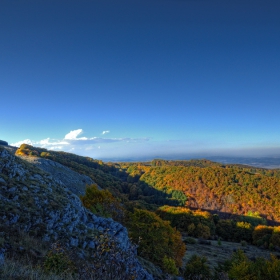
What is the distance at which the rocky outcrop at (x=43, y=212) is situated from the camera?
1364 cm

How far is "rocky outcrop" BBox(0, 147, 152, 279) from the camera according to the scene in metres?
13.6

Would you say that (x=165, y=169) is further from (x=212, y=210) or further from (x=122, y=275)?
(x=122, y=275)

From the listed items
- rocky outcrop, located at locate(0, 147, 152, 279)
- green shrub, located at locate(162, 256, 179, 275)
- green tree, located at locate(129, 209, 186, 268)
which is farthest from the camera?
green tree, located at locate(129, 209, 186, 268)

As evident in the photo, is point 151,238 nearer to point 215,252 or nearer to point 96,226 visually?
point 96,226

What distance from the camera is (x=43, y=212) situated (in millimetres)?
15688

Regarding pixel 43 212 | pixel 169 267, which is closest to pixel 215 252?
pixel 169 267

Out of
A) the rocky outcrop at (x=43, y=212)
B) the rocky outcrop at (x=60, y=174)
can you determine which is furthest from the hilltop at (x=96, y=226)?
the rocky outcrop at (x=60, y=174)

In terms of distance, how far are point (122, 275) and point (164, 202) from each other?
134612mm

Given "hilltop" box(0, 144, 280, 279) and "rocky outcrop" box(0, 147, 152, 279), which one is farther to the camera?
"rocky outcrop" box(0, 147, 152, 279)

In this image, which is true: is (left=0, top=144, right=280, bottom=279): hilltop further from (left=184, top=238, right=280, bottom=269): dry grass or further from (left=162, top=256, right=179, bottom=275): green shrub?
(left=184, top=238, right=280, bottom=269): dry grass

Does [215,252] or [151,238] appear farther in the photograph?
[215,252]

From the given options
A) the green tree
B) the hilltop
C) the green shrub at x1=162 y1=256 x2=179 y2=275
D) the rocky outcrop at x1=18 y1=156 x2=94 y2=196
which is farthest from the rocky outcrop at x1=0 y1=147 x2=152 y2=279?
the rocky outcrop at x1=18 y1=156 x2=94 y2=196

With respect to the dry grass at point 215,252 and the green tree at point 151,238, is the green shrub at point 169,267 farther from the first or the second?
the dry grass at point 215,252

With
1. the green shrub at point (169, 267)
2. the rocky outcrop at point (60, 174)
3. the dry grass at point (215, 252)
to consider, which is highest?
the rocky outcrop at point (60, 174)
